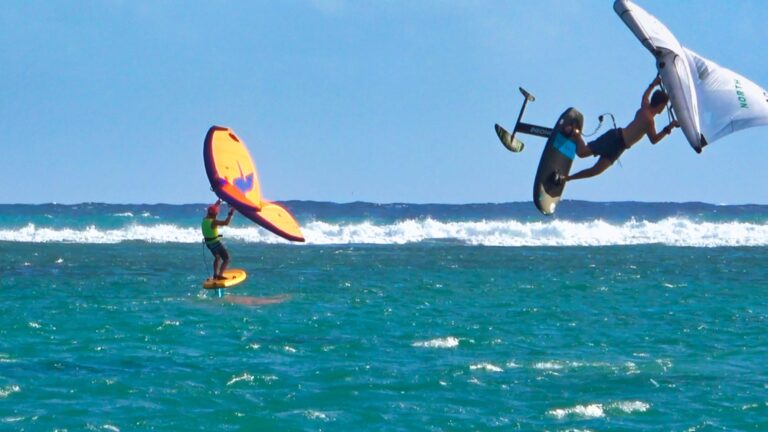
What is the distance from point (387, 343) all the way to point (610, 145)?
6625 mm

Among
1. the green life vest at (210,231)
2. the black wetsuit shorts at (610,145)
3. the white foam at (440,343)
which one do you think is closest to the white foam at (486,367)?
the white foam at (440,343)

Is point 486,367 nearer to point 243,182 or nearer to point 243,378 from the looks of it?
point 243,378

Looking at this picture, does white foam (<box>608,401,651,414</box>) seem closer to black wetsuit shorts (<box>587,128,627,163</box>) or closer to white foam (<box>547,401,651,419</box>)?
white foam (<box>547,401,651,419</box>)

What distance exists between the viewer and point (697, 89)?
11820 mm

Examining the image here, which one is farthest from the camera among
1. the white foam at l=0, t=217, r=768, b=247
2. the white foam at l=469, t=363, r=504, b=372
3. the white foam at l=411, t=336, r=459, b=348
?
the white foam at l=0, t=217, r=768, b=247

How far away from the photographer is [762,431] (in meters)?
13.4

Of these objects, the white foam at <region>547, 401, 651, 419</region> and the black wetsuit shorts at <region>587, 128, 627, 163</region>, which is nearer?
the black wetsuit shorts at <region>587, 128, 627, 163</region>

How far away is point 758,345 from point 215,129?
28.8 ft

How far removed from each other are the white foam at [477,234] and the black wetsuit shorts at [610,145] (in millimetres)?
35980

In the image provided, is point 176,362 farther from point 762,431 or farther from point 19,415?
point 762,431

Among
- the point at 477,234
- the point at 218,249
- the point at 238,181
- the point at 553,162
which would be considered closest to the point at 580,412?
the point at 553,162

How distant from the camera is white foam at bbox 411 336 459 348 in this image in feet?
60.4

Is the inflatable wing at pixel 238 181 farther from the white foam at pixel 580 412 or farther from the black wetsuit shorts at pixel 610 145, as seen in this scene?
the black wetsuit shorts at pixel 610 145

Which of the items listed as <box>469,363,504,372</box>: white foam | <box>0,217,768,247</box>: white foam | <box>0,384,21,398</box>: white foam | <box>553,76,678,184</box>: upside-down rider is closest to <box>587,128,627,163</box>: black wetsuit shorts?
<box>553,76,678,184</box>: upside-down rider
